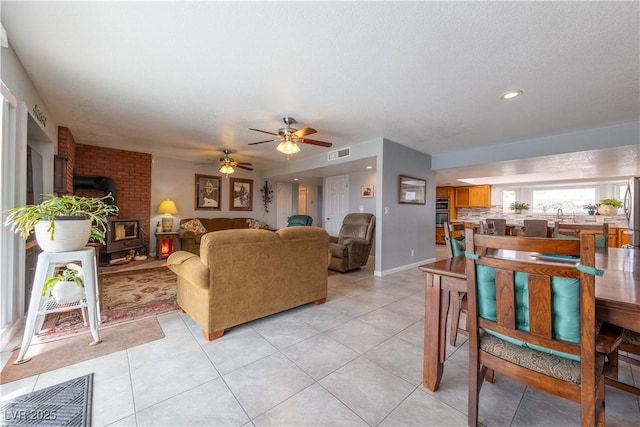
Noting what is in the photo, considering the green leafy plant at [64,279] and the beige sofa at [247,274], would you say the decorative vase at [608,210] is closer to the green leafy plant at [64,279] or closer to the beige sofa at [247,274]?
the beige sofa at [247,274]

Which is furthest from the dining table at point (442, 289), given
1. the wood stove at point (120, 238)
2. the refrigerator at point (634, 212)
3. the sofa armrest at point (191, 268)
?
the wood stove at point (120, 238)

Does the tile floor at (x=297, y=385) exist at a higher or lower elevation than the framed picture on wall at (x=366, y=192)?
lower

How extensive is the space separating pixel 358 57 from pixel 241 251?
1.85 meters

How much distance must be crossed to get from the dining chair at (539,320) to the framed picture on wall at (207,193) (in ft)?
20.2

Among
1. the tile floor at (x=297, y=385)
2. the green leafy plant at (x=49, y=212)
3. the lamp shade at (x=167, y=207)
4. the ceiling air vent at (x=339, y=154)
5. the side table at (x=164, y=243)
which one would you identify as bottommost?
the tile floor at (x=297, y=385)

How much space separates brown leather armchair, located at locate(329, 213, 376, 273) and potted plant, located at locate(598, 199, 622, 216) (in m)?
5.94

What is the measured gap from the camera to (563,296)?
95cm

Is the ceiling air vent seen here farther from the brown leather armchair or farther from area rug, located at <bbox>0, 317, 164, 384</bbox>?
area rug, located at <bbox>0, 317, 164, 384</bbox>

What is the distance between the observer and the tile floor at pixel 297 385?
49.7 inches

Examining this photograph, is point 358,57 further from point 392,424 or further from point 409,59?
point 392,424

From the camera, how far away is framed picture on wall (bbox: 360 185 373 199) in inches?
224

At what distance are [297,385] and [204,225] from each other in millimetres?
4987

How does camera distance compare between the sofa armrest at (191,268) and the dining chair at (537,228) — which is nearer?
the sofa armrest at (191,268)

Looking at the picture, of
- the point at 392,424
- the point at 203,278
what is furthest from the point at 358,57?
the point at 392,424
